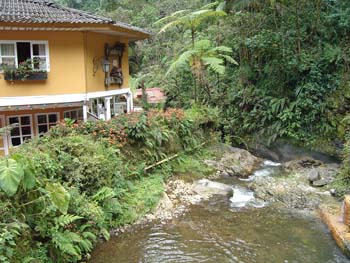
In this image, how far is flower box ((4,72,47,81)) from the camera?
38.3 feet

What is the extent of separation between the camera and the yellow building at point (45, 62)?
456 inches

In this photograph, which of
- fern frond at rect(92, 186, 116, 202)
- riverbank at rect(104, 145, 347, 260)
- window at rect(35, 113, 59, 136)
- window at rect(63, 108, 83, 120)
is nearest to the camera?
fern frond at rect(92, 186, 116, 202)

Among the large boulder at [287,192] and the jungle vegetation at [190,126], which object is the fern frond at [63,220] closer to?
the jungle vegetation at [190,126]

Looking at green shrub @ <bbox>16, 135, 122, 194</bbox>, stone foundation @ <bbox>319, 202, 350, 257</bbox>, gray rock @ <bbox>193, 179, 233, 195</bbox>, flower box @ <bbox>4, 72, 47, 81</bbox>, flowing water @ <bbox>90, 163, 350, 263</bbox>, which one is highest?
flower box @ <bbox>4, 72, 47, 81</bbox>

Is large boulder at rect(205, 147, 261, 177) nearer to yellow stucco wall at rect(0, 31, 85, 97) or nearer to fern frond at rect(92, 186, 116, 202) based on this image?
yellow stucco wall at rect(0, 31, 85, 97)

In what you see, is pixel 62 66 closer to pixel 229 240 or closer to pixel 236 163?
pixel 236 163

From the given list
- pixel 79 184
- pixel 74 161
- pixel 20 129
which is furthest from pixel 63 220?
pixel 20 129

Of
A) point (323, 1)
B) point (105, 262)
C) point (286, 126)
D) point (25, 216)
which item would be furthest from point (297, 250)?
point (323, 1)

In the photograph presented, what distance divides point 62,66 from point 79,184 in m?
5.81

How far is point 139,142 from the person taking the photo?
39.9 ft

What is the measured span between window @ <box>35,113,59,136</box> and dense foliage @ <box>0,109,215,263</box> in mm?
3676

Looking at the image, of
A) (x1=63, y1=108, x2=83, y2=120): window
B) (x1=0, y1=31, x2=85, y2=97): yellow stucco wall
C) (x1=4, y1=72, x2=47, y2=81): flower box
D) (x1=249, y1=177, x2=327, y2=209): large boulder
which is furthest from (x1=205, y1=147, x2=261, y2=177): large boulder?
(x1=4, y1=72, x2=47, y2=81): flower box

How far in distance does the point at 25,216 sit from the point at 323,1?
1539cm

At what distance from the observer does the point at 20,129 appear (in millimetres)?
13203
